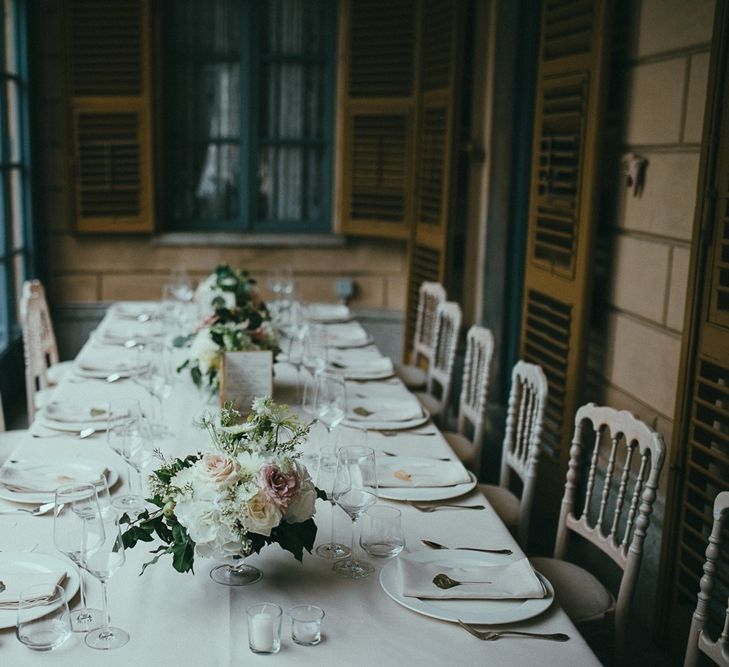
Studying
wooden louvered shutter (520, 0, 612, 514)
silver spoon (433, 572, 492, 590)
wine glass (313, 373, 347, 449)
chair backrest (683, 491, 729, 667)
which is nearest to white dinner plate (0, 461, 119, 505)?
wine glass (313, 373, 347, 449)

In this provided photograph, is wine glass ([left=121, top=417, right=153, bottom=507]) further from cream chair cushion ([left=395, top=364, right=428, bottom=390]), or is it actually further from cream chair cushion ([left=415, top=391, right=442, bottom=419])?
cream chair cushion ([left=395, top=364, right=428, bottom=390])

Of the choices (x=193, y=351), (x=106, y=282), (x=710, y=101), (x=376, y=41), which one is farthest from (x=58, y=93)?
(x=710, y=101)

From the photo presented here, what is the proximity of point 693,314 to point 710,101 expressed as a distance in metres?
0.63

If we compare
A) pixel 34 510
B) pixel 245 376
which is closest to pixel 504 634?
pixel 34 510

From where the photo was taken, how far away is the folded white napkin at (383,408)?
3.02m

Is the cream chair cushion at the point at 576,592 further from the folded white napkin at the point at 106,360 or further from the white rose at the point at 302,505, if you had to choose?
the folded white napkin at the point at 106,360

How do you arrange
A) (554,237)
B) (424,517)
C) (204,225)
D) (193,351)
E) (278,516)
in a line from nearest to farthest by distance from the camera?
(278,516) < (424,517) < (193,351) < (554,237) < (204,225)

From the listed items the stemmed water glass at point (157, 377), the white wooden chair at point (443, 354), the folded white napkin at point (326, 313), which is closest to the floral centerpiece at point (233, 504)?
the stemmed water glass at point (157, 377)

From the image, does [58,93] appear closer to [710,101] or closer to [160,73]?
[160,73]

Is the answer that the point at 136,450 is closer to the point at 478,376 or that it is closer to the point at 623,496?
the point at 623,496

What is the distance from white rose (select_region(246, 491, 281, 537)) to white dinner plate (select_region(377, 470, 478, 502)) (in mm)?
567

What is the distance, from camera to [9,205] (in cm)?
548

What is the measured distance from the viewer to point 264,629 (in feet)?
5.02

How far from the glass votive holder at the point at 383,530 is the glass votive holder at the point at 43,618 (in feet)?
1.97
